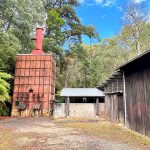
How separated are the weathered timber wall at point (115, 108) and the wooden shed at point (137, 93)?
476 millimetres

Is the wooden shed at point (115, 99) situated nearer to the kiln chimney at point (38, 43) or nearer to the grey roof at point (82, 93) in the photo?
the grey roof at point (82, 93)

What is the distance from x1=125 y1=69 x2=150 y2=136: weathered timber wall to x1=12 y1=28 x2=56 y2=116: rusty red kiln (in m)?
10.3

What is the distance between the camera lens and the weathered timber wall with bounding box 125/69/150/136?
34.4 feet

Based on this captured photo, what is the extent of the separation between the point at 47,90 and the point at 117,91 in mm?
8377

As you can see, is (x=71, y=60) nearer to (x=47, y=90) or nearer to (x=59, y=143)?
(x=47, y=90)

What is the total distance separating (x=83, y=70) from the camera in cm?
3634

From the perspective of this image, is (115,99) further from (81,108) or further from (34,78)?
Answer: (34,78)

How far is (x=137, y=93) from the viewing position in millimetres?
11750

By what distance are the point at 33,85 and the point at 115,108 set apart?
29.6ft

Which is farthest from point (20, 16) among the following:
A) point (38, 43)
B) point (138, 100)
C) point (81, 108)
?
point (138, 100)

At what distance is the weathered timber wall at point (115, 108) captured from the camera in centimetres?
1494

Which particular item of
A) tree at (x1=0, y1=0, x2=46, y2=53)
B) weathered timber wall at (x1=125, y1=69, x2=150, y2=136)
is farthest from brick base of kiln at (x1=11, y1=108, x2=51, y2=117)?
weathered timber wall at (x1=125, y1=69, x2=150, y2=136)

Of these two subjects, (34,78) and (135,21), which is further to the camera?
(135,21)

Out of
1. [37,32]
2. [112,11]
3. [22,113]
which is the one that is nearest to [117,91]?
[22,113]
